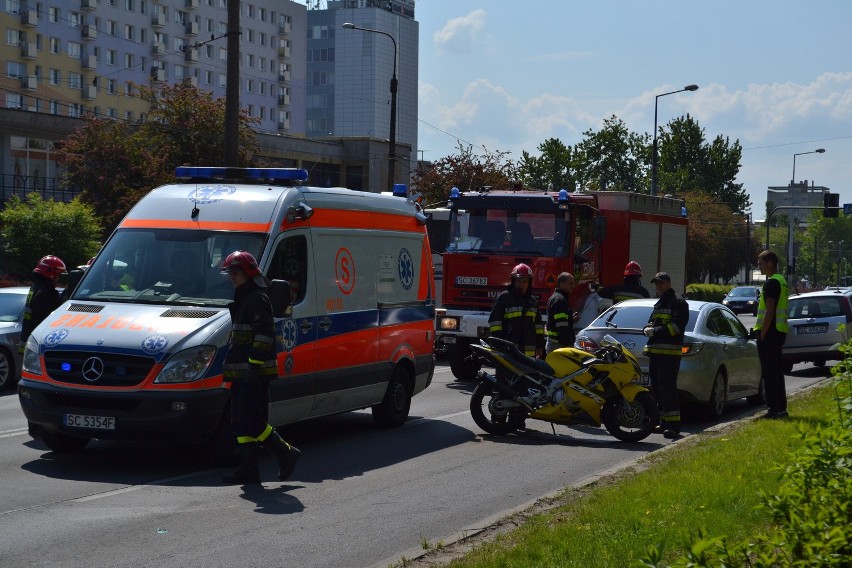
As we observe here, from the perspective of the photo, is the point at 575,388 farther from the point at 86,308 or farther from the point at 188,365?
the point at 86,308

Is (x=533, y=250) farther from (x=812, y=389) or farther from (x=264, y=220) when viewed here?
(x=264, y=220)

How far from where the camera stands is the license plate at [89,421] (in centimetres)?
982

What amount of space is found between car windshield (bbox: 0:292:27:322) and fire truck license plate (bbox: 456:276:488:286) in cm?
681

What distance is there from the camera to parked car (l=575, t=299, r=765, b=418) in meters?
14.8

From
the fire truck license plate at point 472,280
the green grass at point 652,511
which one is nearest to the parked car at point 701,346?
the green grass at point 652,511

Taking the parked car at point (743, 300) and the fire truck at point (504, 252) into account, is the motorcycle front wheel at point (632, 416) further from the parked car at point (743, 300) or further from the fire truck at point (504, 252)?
the parked car at point (743, 300)

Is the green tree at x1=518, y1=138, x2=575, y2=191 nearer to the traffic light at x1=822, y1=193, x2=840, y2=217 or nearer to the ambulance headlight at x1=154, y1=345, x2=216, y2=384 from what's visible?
the traffic light at x1=822, y1=193, x2=840, y2=217

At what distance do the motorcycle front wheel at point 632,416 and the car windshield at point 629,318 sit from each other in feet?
→ 7.22

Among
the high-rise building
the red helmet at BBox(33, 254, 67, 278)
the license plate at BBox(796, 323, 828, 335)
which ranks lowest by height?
the license plate at BBox(796, 323, 828, 335)

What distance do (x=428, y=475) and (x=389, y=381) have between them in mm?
2929

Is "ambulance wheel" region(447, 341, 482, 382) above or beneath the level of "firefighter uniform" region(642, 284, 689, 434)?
beneath

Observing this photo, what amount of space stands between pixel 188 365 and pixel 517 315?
5.20 metres

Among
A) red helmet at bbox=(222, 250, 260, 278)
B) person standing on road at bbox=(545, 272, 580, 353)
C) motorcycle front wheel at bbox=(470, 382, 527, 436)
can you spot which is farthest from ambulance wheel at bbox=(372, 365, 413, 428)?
red helmet at bbox=(222, 250, 260, 278)

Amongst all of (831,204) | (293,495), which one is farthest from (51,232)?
(831,204)
